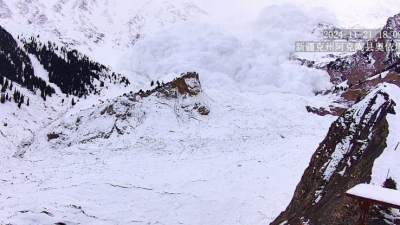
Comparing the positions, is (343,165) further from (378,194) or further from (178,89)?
(178,89)

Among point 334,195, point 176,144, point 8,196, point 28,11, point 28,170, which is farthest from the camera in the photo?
point 28,11

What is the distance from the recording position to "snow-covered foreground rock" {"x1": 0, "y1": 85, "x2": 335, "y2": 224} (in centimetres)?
1689

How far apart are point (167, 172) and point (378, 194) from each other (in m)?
18.0

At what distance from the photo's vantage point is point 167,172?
23.5m

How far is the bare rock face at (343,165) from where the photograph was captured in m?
9.72

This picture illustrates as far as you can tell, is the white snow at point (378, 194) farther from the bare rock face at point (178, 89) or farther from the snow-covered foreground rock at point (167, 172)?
the bare rock face at point (178, 89)

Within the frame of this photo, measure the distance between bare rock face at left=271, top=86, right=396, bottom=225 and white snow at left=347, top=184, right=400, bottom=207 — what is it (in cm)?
188

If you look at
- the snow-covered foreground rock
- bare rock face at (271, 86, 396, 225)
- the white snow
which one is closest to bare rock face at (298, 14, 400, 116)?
the snow-covered foreground rock

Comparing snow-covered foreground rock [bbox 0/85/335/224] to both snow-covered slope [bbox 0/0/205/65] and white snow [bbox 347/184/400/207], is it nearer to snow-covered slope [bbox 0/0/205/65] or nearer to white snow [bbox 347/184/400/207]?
white snow [bbox 347/184/400/207]

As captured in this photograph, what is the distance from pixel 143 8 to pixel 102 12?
21419 millimetres

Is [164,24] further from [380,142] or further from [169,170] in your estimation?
[380,142]

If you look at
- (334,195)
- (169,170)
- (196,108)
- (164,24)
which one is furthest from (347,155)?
(164,24)

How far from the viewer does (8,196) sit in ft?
58.3

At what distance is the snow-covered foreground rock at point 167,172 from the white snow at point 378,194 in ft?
32.1
